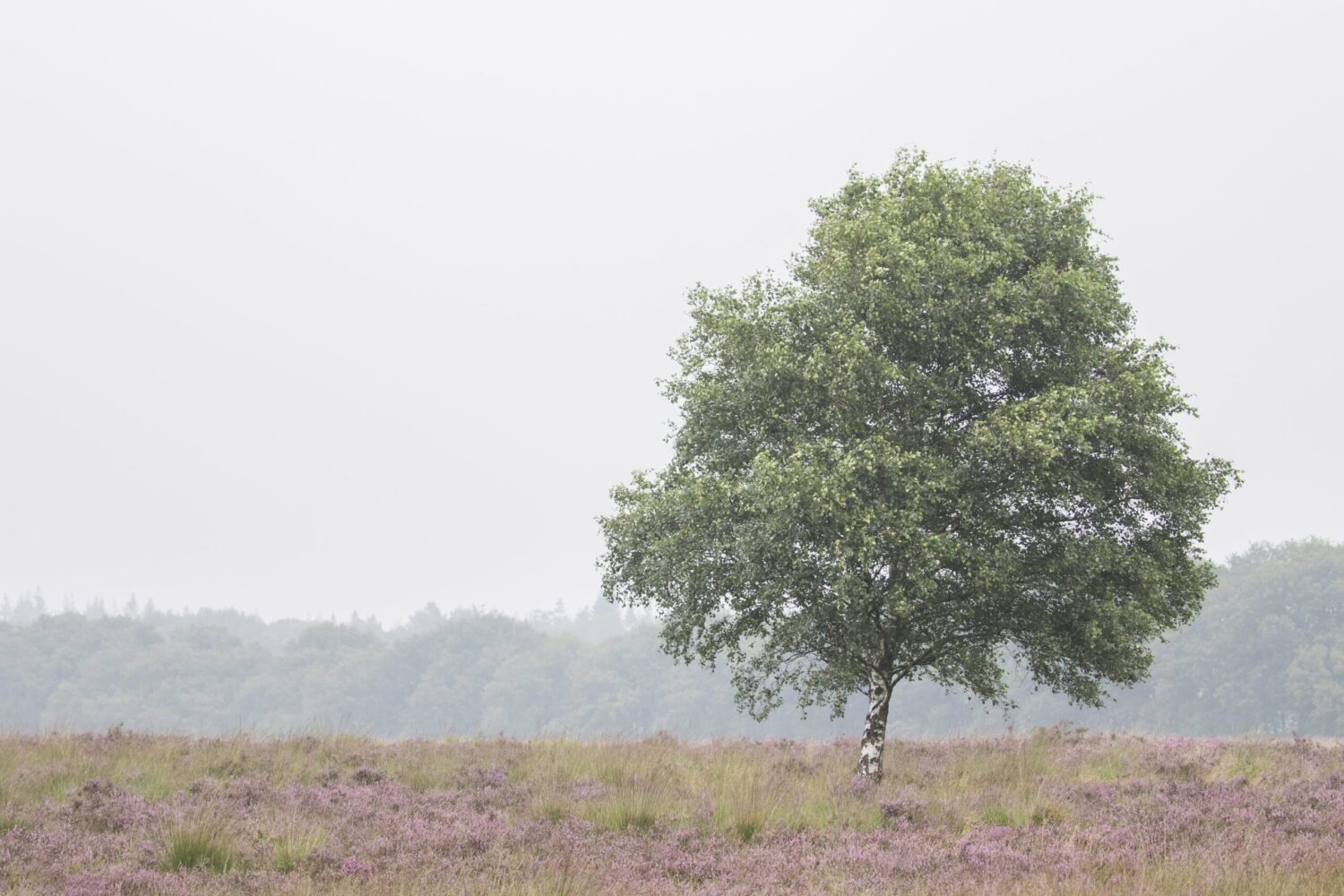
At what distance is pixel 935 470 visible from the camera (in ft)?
54.2

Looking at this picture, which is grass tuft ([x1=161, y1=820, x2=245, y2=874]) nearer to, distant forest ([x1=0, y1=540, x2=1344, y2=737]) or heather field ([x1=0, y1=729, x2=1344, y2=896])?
heather field ([x1=0, y1=729, x2=1344, y2=896])

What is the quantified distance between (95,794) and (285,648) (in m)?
163

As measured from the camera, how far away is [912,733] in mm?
107125

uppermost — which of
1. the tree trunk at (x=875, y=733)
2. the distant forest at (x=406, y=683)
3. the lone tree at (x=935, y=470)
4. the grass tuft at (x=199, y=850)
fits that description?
the lone tree at (x=935, y=470)

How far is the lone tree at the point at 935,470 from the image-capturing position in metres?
16.7

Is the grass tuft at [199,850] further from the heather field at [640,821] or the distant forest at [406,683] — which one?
the distant forest at [406,683]

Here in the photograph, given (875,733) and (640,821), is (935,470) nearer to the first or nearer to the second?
(875,733)

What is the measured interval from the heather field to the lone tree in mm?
2601

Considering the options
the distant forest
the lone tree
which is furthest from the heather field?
the distant forest

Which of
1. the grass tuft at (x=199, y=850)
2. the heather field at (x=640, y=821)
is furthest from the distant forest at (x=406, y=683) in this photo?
the grass tuft at (x=199, y=850)

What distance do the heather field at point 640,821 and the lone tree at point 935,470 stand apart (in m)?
2.60

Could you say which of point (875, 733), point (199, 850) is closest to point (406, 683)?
point (875, 733)

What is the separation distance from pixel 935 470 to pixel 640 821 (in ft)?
24.4

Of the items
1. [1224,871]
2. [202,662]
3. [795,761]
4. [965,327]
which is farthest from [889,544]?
[202,662]
